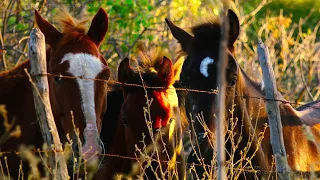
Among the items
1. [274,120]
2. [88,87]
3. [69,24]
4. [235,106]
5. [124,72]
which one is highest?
[69,24]

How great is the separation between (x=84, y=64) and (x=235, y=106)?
150 cm

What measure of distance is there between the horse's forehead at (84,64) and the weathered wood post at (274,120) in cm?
134

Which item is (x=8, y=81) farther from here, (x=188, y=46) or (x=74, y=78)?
(x=188, y=46)

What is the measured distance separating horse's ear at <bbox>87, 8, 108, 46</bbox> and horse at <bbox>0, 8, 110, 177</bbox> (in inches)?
13.0

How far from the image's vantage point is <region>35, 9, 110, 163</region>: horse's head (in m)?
5.48

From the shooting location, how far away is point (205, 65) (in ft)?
21.5

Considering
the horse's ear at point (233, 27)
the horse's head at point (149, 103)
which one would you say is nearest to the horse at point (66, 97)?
the horse's head at point (149, 103)

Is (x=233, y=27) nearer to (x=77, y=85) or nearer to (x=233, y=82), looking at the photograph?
(x=233, y=82)

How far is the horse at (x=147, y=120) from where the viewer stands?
623 centimetres

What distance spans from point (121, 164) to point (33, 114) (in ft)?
3.84

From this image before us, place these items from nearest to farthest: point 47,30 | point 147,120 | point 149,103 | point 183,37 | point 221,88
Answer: point 221,88 < point 47,30 < point 147,120 < point 149,103 < point 183,37

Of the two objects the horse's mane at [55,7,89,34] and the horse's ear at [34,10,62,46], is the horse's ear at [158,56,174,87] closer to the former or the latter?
the horse's mane at [55,7,89,34]

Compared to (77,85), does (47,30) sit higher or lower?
higher

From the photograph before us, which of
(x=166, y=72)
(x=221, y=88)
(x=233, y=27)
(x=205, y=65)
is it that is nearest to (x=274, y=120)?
(x=205, y=65)
